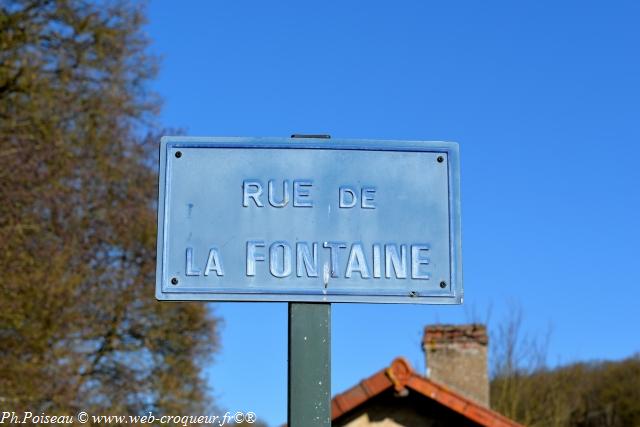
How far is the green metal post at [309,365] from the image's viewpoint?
2590 millimetres

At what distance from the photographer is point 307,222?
2715mm

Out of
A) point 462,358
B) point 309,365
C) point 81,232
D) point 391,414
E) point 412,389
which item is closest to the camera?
point 309,365

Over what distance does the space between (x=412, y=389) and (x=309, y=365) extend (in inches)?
332

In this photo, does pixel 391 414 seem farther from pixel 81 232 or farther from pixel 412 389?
pixel 81 232

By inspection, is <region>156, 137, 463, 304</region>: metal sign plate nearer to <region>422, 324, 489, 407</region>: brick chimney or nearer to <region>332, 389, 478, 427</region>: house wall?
<region>332, 389, 478, 427</region>: house wall

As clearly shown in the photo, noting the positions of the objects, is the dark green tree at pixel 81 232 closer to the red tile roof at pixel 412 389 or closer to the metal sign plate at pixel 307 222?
the red tile roof at pixel 412 389

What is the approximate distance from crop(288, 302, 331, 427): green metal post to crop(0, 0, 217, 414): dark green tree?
496 inches

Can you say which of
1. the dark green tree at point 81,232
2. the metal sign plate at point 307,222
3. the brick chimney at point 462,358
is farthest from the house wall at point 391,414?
the metal sign plate at point 307,222

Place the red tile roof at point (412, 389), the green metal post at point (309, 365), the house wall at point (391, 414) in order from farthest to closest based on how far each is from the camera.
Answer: the house wall at point (391, 414)
the red tile roof at point (412, 389)
the green metal post at point (309, 365)

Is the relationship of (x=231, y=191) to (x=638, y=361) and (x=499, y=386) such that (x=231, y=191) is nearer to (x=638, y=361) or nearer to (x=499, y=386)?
(x=499, y=386)

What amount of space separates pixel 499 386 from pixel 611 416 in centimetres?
1267

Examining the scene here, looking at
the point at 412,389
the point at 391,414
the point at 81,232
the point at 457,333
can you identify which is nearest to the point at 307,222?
the point at 412,389

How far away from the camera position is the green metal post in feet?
8.50

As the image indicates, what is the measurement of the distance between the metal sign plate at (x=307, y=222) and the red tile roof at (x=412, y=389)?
7914 millimetres
